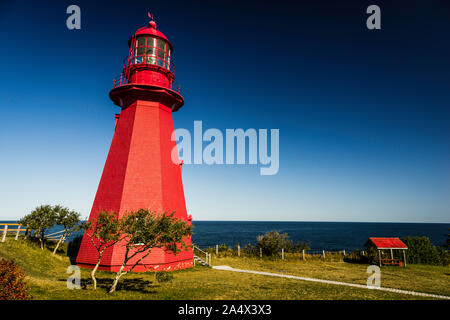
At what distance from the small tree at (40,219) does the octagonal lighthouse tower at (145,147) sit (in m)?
4.23

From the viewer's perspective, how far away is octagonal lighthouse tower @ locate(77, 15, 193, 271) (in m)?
18.0

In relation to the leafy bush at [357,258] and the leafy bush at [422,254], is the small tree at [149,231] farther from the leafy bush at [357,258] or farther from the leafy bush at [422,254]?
the leafy bush at [422,254]

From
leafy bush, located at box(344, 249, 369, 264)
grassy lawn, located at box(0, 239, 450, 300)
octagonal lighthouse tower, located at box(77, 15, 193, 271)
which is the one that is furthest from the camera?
leafy bush, located at box(344, 249, 369, 264)

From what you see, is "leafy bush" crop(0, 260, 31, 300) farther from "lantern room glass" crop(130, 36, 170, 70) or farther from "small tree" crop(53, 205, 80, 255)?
"lantern room glass" crop(130, 36, 170, 70)

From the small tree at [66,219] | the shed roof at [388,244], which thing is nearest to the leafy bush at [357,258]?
the shed roof at [388,244]

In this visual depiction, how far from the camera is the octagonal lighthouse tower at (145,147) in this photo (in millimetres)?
17978

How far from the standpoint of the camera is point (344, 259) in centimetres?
2886

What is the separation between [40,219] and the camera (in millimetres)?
20094

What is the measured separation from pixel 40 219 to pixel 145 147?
10.8m

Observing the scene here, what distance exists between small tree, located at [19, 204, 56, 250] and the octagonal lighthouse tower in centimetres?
423

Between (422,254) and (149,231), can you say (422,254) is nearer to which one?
A: (422,254)

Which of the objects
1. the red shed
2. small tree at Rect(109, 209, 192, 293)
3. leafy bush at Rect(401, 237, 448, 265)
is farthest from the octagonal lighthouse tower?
leafy bush at Rect(401, 237, 448, 265)
